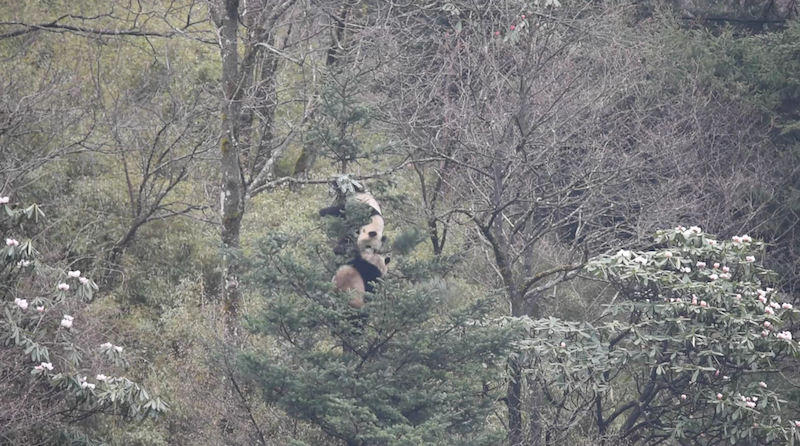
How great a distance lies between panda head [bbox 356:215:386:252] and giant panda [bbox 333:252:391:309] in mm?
72

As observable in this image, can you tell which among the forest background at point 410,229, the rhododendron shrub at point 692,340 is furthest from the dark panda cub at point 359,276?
the rhododendron shrub at point 692,340

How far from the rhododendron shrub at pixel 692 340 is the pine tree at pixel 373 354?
0.82 metres

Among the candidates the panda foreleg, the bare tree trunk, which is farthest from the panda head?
the bare tree trunk

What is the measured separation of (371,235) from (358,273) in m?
0.38

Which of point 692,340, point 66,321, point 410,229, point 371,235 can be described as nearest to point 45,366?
point 66,321

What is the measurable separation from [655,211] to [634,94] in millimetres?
2800

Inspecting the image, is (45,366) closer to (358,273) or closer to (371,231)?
(358,273)

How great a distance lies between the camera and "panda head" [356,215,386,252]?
8.76 metres

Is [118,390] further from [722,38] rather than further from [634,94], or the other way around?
[722,38]

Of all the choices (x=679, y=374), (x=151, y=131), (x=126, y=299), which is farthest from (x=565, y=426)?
(x=151, y=131)

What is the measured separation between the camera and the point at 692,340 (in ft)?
30.3

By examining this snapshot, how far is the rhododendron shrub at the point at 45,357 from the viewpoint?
8430 millimetres

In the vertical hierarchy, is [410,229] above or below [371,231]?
below

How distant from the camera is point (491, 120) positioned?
38.5ft
